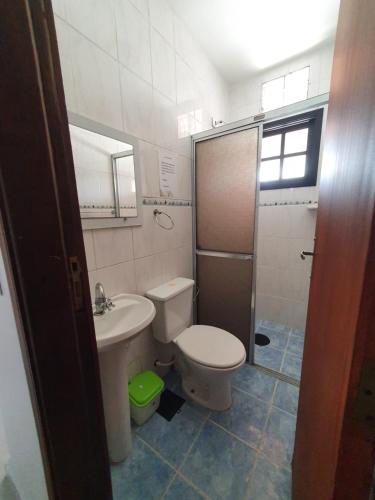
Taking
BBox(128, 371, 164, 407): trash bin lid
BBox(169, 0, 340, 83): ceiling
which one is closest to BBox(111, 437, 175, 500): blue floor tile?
BBox(128, 371, 164, 407): trash bin lid

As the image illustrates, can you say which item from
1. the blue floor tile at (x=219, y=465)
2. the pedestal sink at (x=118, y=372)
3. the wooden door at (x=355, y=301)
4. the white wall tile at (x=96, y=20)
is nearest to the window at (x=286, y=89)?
the white wall tile at (x=96, y=20)

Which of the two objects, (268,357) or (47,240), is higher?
(47,240)

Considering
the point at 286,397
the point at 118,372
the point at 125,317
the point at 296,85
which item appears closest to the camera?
the point at 118,372

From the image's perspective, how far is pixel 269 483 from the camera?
0.96m

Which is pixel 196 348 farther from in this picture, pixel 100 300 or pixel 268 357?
pixel 268 357

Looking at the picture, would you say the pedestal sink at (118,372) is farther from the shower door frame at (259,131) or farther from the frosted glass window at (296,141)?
the frosted glass window at (296,141)

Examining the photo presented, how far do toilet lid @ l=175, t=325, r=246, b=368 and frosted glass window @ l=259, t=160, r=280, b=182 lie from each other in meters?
1.68

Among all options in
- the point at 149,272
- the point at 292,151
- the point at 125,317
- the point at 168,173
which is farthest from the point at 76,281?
the point at 292,151

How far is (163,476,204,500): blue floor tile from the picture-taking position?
36.0 inches

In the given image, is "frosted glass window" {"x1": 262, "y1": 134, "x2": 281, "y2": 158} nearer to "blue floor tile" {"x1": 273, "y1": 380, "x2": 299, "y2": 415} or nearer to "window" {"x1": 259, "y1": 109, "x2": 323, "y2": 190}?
"window" {"x1": 259, "y1": 109, "x2": 323, "y2": 190}

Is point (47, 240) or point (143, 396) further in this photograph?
point (143, 396)

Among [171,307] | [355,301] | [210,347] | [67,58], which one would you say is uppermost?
[67,58]

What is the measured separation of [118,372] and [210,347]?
60 centimetres

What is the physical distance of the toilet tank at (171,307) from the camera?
134 cm
